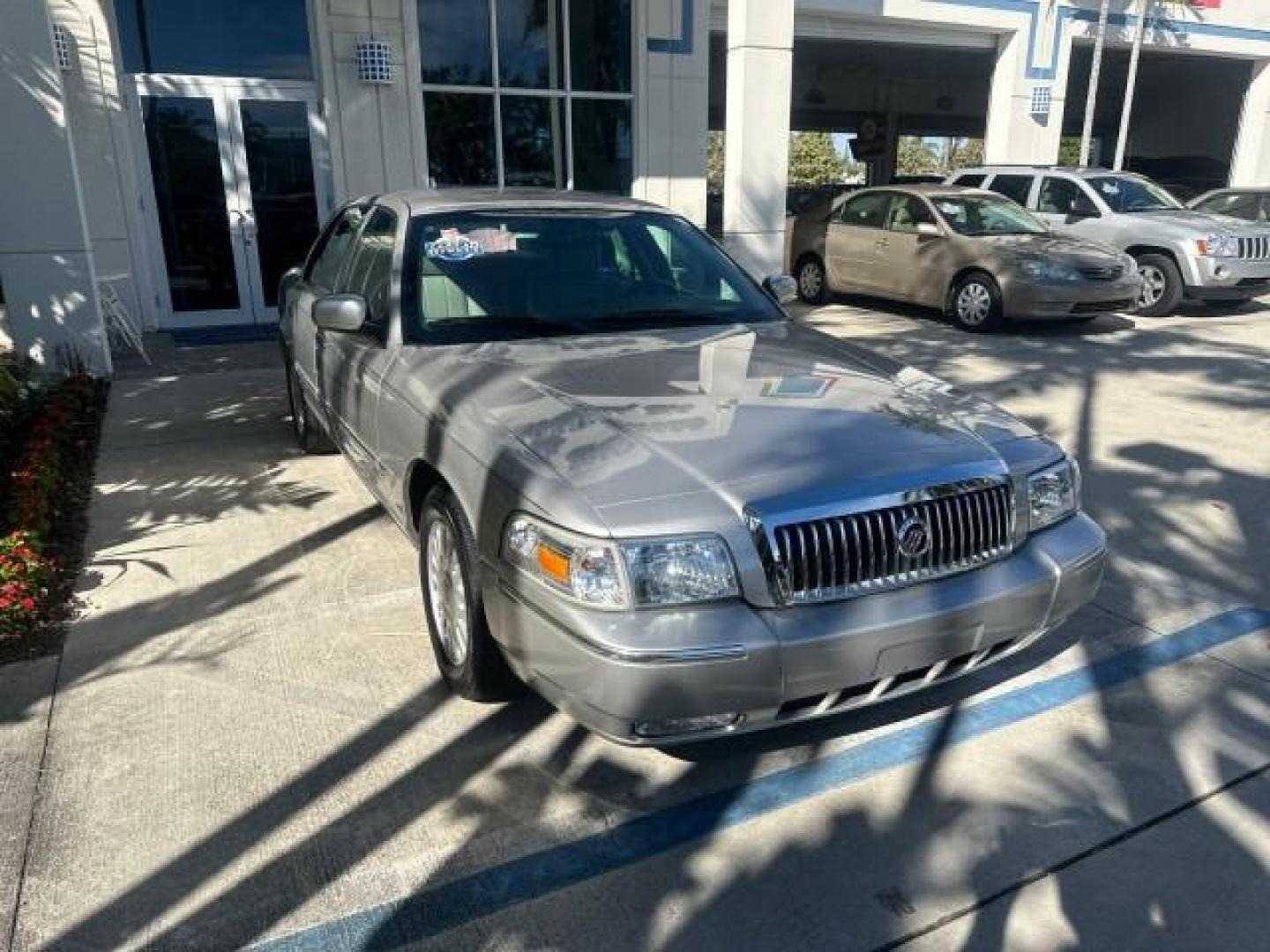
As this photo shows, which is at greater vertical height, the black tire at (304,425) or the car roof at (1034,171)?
the car roof at (1034,171)

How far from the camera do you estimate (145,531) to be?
5.03m

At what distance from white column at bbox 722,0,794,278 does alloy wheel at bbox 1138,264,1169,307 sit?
452 cm

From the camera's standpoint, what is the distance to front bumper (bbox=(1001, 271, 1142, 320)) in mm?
10290

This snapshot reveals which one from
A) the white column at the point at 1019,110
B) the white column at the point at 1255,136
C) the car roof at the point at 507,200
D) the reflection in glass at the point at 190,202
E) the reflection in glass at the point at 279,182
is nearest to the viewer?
the car roof at the point at 507,200

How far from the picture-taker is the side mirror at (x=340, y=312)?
3857 mm

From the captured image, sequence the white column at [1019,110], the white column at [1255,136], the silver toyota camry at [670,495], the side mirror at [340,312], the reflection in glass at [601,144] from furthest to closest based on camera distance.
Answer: the white column at [1255,136] < the white column at [1019,110] < the reflection in glass at [601,144] < the side mirror at [340,312] < the silver toyota camry at [670,495]

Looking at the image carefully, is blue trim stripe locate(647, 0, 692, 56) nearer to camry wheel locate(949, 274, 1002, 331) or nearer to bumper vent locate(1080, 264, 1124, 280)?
camry wheel locate(949, 274, 1002, 331)

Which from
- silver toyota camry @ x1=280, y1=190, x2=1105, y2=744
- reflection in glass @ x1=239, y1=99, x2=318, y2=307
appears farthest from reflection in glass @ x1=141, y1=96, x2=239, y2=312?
silver toyota camry @ x1=280, y1=190, x2=1105, y2=744

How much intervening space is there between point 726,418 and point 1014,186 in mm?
11876

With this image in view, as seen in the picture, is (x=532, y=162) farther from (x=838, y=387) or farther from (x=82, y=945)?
(x=82, y=945)

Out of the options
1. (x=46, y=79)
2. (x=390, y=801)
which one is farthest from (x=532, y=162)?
(x=390, y=801)

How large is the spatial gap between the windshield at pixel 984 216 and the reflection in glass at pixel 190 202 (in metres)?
8.32

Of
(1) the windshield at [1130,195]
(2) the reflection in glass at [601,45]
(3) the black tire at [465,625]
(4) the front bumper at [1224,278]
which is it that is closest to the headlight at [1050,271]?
(4) the front bumper at [1224,278]

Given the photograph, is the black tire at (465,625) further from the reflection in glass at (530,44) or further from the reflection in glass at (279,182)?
the reflection in glass at (530,44)
